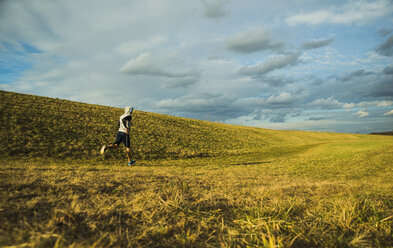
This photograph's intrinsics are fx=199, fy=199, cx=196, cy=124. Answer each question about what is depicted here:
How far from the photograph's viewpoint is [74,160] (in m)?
15.3

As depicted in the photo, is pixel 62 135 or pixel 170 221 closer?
pixel 170 221

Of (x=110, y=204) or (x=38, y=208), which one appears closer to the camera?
(x=38, y=208)

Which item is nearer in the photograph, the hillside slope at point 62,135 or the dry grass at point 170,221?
the dry grass at point 170,221

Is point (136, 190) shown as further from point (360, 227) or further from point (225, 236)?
point (360, 227)

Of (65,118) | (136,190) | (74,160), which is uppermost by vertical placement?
(65,118)

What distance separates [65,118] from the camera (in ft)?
88.4

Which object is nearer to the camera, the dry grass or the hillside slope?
the dry grass

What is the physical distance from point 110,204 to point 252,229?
276 cm

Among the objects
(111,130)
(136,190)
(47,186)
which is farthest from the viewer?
(111,130)

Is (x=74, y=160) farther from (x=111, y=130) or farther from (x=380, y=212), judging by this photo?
(x=380, y=212)

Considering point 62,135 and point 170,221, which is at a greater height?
point 62,135

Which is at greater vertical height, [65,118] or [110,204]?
[65,118]

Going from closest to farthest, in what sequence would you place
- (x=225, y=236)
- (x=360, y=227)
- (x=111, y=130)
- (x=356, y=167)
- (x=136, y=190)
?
(x=225, y=236) → (x=360, y=227) → (x=136, y=190) → (x=356, y=167) → (x=111, y=130)

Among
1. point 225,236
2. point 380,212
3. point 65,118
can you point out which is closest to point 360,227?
point 380,212
